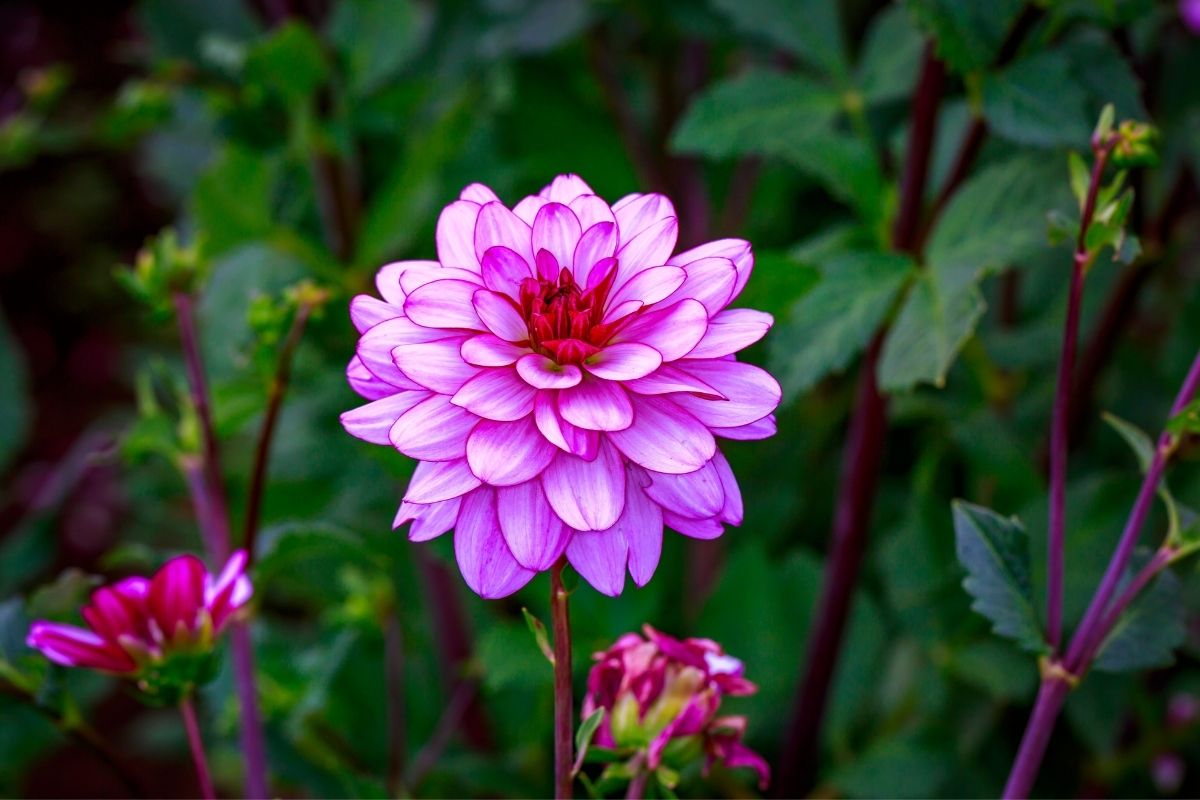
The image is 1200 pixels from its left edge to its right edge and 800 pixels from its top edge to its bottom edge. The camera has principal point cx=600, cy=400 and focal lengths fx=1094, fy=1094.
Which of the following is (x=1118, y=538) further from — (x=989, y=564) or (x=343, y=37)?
(x=343, y=37)

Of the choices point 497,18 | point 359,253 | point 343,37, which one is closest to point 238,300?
point 359,253

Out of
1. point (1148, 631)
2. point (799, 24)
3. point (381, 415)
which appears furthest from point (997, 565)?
point (799, 24)

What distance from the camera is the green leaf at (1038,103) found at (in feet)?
1.88

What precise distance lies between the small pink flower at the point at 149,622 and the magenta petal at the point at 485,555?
15 cm

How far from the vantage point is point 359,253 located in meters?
0.88

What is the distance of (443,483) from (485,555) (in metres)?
0.03

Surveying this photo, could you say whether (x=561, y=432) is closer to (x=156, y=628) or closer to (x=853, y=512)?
(x=156, y=628)

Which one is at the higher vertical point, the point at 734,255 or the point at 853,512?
the point at 734,255

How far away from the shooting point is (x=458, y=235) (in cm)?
42

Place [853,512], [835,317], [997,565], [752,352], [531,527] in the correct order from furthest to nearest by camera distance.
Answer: [752,352] → [853,512] → [835,317] → [997,565] → [531,527]

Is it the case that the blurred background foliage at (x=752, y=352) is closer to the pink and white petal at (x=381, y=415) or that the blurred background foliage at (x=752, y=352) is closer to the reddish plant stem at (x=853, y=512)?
the reddish plant stem at (x=853, y=512)


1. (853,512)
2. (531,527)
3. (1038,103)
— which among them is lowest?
(853,512)

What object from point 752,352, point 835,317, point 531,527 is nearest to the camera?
point 531,527

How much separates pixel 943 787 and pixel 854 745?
0.40 ft
